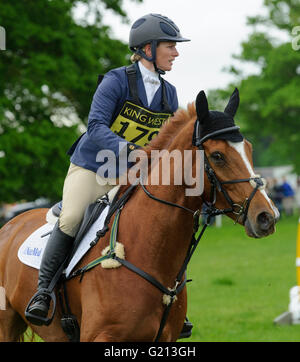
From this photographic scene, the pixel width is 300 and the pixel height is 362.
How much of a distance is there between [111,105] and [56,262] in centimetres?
142

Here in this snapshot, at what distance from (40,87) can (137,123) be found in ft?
53.2

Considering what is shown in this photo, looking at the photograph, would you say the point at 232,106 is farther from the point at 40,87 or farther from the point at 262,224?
the point at 40,87

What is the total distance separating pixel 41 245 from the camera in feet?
18.3

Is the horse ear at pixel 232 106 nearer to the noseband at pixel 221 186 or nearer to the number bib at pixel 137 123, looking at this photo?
the noseband at pixel 221 186

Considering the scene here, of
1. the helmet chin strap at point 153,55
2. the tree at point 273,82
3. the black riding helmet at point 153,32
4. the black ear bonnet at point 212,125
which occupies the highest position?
the tree at point 273,82

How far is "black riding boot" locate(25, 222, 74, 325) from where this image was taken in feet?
16.5

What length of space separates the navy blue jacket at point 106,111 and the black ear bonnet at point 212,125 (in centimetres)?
68

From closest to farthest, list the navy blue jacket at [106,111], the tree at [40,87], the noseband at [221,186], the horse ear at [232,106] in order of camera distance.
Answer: the noseband at [221,186] → the horse ear at [232,106] → the navy blue jacket at [106,111] → the tree at [40,87]

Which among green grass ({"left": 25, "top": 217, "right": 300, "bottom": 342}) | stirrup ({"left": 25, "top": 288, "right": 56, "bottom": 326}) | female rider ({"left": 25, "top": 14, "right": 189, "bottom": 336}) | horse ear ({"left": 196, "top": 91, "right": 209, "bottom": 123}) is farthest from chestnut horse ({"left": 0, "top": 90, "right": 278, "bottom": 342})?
green grass ({"left": 25, "top": 217, "right": 300, "bottom": 342})

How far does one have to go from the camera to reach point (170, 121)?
4.76 meters

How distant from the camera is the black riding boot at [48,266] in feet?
16.5

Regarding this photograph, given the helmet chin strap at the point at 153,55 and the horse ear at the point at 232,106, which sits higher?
the helmet chin strap at the point at 153,55

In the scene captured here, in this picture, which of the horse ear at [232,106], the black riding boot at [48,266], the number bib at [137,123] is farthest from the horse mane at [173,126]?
the black riding boot at [48,266]

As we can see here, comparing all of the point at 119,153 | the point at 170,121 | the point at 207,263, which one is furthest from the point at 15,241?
the point at 207,263
